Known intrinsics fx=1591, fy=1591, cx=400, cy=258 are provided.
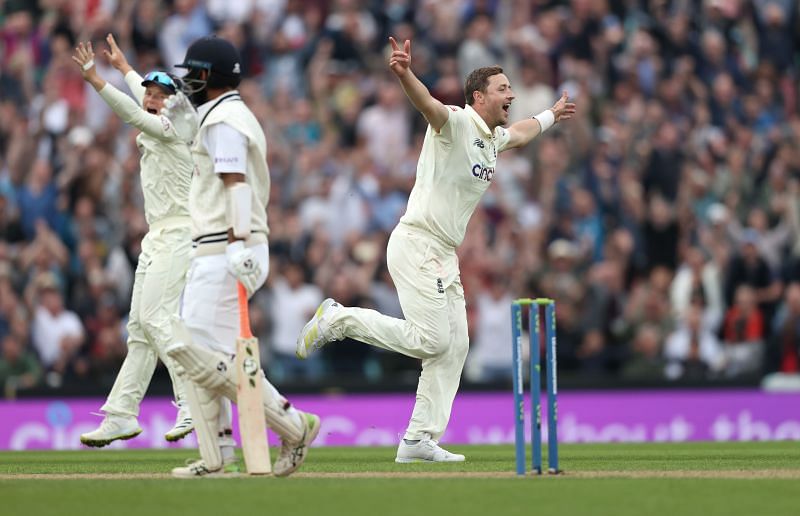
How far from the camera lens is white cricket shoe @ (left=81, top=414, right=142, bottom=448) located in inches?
498

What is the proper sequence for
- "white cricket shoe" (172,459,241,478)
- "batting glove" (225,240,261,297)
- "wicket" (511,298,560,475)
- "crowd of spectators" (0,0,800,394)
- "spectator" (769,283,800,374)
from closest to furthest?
1. "batting glove" (225,240,261,297)
2. "wicket" (511,298,560,475)
3. "white cricket shoe" (172,459,241,478)
4. "crowd of spectators" (0,0,800,394)
5. "spectator" (769,283,800,374)

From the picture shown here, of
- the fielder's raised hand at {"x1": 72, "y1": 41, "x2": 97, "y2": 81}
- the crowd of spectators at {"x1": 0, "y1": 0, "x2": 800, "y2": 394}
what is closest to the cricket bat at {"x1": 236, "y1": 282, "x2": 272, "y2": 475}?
the fielder's raised hand at {"x1": 72, "y1": 41, "x2": 97, "y2": 81}

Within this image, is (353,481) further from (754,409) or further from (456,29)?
(456,29)

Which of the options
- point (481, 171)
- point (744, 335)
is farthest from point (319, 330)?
point (744, 335)

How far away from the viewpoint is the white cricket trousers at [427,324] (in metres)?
11.8

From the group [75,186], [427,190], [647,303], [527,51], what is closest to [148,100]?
[427,190]

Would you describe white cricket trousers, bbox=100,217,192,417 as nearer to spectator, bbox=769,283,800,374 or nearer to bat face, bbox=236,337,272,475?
bat face, bbox=236,337,272,475

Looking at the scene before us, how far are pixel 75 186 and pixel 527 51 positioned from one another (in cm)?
660

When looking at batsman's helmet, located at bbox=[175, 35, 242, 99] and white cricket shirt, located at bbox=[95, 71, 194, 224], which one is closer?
batsman's helmet, located at bbox=[175, 35, 242, 99]

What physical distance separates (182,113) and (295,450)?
7.92ft

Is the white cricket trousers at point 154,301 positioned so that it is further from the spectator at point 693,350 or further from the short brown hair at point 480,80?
the spectator at point 693,350

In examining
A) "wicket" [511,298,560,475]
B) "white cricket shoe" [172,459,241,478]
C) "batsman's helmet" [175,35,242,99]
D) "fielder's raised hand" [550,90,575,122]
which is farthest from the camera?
"fielder's raised hand" [550,90,575,122]

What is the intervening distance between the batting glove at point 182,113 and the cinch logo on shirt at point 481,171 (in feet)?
7.41

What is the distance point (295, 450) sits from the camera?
10.1 m
